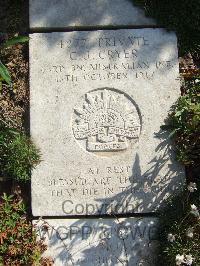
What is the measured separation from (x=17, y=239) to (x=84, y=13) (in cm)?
244

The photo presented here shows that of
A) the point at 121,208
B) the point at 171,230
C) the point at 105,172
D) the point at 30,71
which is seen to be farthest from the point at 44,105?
the point at 171,230

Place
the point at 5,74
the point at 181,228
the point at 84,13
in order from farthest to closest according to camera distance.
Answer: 1. the point at 84,13
2. the point at 5,74
3. the point at 181,228

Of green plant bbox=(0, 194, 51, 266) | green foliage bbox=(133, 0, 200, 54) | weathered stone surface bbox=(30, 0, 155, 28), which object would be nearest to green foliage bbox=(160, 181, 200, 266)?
green plant bbox=(0, 194, 51, 266)

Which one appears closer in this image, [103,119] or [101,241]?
[101,241]

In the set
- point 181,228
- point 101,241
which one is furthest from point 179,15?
point 101,241

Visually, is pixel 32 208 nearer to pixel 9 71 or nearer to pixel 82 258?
pixel 82 258

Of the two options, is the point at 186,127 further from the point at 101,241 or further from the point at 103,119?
the point at 101,241

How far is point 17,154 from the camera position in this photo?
506cm

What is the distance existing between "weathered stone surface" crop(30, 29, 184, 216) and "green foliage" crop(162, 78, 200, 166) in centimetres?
10

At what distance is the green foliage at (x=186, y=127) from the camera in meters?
5.07

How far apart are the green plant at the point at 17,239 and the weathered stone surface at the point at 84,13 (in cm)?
189

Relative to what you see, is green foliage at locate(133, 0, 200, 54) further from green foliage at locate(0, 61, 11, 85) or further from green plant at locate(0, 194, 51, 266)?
green plant at locate(0, 194, 51, 266)

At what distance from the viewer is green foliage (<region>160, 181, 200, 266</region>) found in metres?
4.77

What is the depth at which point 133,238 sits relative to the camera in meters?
5.05
